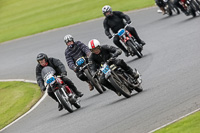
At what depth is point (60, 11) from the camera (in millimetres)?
43594

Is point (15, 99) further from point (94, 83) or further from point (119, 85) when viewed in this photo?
point (119, 85)

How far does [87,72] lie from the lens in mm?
17516

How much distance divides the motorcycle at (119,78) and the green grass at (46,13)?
779 inches

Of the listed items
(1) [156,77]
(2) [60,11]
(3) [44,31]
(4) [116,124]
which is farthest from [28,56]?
(4) [116,124]

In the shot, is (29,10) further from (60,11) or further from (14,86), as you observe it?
(14,86)

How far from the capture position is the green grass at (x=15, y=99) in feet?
61.0

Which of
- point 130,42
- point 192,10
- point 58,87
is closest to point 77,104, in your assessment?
point 58,87

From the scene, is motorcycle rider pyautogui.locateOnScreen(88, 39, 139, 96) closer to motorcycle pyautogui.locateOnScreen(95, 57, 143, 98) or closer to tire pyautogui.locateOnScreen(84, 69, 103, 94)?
motorcycle pyautogui.locateOnScreen(95, 57, 143, 98)

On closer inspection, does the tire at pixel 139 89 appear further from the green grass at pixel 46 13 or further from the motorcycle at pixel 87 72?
the green grass at pixel 46 13

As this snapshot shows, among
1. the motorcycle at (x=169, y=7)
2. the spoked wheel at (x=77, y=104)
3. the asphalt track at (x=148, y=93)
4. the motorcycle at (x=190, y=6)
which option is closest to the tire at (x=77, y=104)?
the spoked wheel at (x=77, y=104)

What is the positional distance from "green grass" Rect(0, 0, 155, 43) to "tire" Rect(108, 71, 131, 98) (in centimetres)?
1999

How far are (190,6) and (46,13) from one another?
2125 cm

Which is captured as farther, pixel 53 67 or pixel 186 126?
pixel 53 67

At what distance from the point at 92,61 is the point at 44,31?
2257cm
